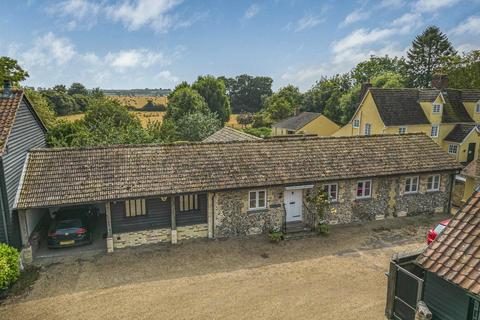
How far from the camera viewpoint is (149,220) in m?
17.3

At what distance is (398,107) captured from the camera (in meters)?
37.0

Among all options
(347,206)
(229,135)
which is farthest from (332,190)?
(229,135)

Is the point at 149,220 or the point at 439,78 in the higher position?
the point at 439,78

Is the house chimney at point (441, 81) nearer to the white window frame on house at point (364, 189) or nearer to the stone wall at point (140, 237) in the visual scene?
the white window frame on house at point (364, 189)

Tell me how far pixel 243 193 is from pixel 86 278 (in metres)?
8.06

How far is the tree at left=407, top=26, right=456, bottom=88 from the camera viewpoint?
212 feet

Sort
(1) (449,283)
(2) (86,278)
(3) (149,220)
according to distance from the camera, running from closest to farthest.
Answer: (1) (449,283) → (2) (86,278) → (3) (149,220)

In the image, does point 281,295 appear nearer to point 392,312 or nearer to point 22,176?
point 392,312

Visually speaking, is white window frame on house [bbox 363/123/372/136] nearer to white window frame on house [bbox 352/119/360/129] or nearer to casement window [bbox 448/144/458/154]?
white window frame on house [bbox 352/119/360/129]

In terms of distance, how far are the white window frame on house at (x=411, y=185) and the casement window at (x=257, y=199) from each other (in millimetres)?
8916

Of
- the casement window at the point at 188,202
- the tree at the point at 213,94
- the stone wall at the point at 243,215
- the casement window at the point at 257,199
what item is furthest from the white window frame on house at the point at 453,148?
the tree at the point at 213,94

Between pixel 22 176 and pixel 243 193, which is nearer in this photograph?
pixel 22 176

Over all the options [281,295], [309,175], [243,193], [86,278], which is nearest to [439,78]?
[309,175]

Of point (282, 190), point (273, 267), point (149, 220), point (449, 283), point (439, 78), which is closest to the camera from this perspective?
point (449, 283)
